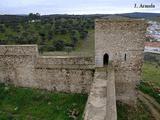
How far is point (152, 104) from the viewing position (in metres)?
19.5

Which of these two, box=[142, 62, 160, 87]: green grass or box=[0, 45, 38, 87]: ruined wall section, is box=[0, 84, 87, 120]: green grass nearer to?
box=[0, 45, 38, 87]: ruined wall section

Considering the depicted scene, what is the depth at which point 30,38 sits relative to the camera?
130 feet

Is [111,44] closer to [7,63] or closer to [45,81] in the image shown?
[45,81]

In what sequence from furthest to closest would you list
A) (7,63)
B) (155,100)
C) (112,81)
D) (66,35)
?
(66,35) < (155,100) < (7,63) < (112,81)

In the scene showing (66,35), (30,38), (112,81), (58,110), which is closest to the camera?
(112,81)

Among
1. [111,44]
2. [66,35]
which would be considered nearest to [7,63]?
[111,44]

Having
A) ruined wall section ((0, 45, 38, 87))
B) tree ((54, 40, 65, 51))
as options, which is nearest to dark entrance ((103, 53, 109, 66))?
ruined wall section ((0, 45, 38, 87))

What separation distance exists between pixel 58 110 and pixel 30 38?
25.9 m

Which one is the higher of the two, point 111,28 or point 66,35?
point 111,28

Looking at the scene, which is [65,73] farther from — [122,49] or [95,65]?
[122,49]

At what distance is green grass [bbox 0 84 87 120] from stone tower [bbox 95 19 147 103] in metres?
2.01

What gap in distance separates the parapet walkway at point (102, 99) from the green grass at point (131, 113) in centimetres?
186

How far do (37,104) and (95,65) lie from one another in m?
3.32

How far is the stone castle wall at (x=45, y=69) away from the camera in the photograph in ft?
52.6
